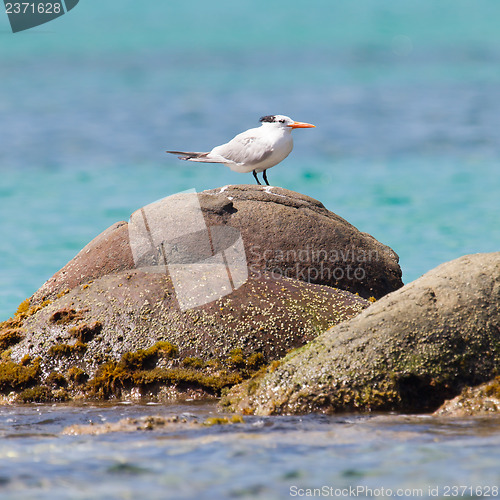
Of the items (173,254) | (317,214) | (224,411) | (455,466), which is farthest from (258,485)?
(317,214)

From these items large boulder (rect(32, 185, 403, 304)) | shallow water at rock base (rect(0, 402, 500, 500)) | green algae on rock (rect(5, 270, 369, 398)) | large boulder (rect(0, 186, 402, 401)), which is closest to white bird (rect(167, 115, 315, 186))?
large boulder (rect(32, 185, 403, 304))

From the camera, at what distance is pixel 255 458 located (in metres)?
4.53

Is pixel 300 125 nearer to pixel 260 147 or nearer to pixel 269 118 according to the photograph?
pixel 269 118

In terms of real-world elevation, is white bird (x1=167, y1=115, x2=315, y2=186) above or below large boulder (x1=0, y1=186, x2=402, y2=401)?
above

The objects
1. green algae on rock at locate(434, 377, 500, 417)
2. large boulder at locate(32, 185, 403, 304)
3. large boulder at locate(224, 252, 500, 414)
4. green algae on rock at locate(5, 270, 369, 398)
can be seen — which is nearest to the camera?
green algae on rock at locate(434, 377, 500, 417)

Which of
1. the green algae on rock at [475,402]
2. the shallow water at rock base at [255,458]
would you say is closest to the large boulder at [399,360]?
the green algae on rock at [475,402]

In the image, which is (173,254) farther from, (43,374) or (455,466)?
(455,466)

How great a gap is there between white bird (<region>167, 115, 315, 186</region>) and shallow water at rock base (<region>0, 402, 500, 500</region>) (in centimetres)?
597

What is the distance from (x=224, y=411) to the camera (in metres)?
6.42

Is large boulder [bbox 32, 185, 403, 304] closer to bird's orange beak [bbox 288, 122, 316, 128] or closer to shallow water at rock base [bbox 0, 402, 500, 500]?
bird's orange beak [bbox 288, 122, 316, 128]

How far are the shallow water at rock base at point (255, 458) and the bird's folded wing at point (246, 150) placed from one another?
594cm

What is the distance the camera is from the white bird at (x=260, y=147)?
11.2 meters

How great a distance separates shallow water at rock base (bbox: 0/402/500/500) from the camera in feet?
13.0

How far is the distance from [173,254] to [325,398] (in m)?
3.97
